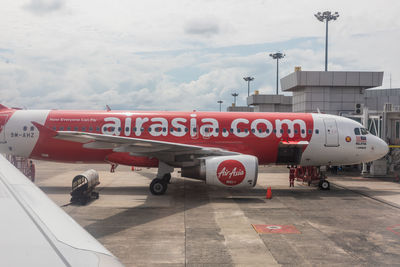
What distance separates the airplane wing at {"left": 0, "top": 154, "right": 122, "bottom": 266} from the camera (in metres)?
1.47

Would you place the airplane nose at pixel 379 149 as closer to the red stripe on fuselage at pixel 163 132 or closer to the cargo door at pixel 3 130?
the red stripe on fuselage at pixel 163 132

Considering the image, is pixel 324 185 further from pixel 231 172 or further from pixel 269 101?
pixel 269 101

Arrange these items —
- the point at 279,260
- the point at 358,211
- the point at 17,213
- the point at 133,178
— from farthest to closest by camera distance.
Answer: the point at 133,178 < the point at 358,211 < the point at 279,260 < the point at 17,213

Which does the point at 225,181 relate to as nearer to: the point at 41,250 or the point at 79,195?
the point at 79,195

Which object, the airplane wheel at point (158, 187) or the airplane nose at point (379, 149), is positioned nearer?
the airplane wheel at point (158, 187)

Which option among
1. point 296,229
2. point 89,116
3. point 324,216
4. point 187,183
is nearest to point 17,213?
point 296,229

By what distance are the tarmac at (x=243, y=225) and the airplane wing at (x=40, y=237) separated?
5.74 meters

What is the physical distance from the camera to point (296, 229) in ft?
33.1

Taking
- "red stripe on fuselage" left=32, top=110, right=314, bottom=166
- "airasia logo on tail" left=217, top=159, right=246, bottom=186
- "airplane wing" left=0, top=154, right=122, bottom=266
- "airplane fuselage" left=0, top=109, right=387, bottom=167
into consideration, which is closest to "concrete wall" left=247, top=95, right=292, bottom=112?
"airplane fuselage" left=0, top=109, right=387, bottom=167

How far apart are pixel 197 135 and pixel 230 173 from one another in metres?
3.24

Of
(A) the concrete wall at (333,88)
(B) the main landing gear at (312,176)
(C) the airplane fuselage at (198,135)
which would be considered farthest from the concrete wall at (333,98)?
(C) the airplane fuselage at (198,135)

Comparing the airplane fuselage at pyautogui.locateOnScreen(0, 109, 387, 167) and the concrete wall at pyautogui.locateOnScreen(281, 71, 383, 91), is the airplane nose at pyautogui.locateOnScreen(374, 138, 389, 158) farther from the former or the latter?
the concrete wall at pyautogui.locateOnScreen(281, 71, 383, 91)

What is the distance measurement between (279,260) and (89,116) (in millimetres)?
11957

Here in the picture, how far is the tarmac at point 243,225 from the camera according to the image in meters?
7.91
